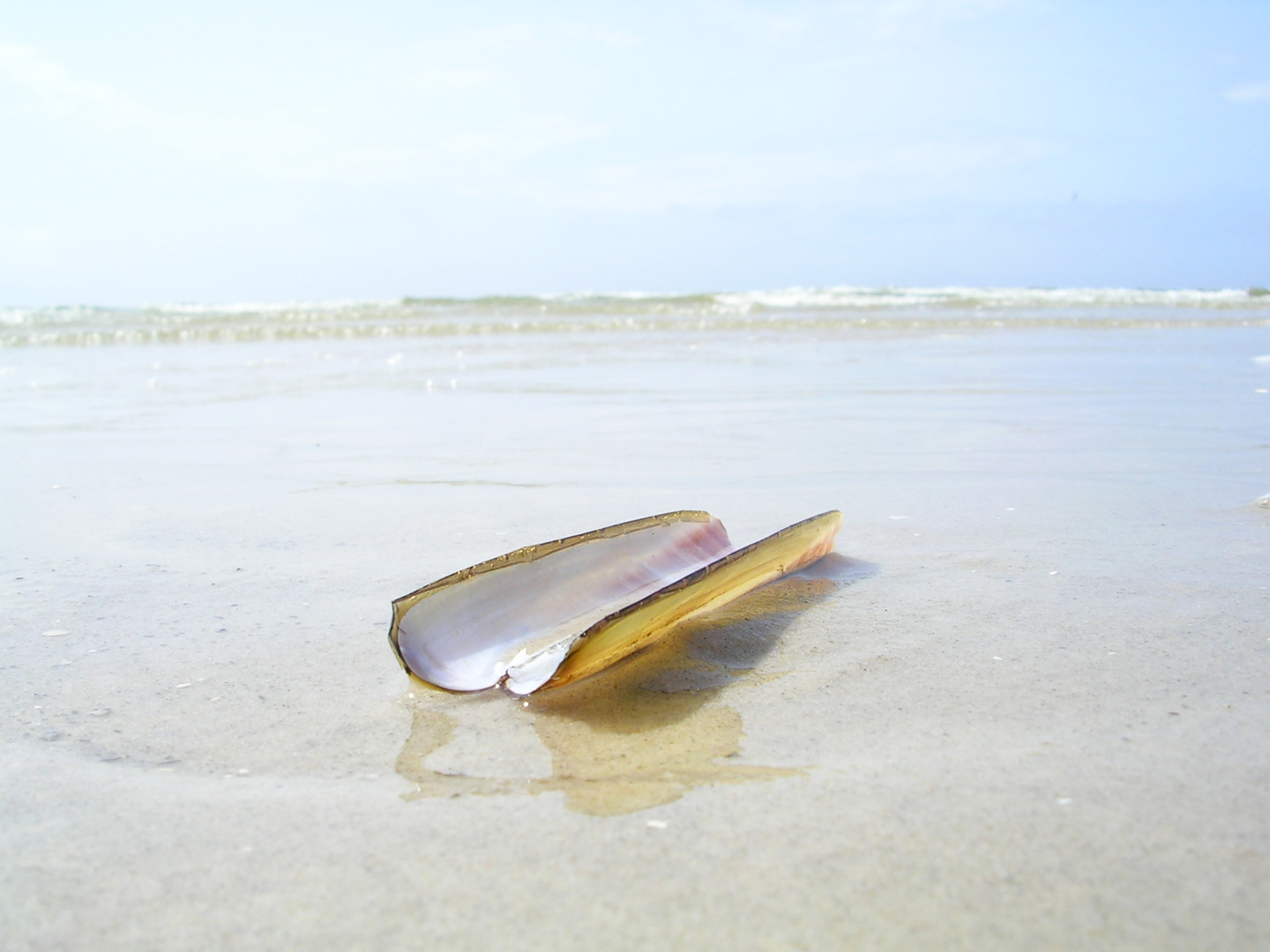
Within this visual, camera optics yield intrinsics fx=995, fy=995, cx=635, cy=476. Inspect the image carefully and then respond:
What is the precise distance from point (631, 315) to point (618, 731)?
1806cm

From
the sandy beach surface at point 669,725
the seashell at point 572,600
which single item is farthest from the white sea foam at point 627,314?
the seashell at point 572,600

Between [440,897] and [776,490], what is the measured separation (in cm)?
241

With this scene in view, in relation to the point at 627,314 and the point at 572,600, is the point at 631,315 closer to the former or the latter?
the point at 627,314

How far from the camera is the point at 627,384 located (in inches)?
275

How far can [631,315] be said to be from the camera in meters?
19.2

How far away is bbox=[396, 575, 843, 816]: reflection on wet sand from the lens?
137cm

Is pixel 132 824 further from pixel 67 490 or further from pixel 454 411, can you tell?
pixel 454 411

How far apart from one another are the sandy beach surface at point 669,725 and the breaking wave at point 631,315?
11353 mm

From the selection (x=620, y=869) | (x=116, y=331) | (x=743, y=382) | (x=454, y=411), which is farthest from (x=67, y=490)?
(x=116, y=331)

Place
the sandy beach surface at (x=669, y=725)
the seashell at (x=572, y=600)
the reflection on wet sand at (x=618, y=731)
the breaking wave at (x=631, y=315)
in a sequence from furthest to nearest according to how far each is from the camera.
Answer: the breaking wave at (x=631, y=315)
the seashell at (x=572, y=600)
the reflection on wet sand at (x=618, y=731)
the sandy beach surface at (x=669, y=725)

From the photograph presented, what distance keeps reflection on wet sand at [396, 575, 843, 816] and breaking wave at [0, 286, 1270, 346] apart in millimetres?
12908

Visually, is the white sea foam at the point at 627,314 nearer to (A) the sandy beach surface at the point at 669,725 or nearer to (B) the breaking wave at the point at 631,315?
(B) the breaking wave at the point at 631,315

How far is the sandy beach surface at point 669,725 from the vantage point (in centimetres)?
108

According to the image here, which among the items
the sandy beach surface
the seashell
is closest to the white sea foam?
the sandy beach surface
